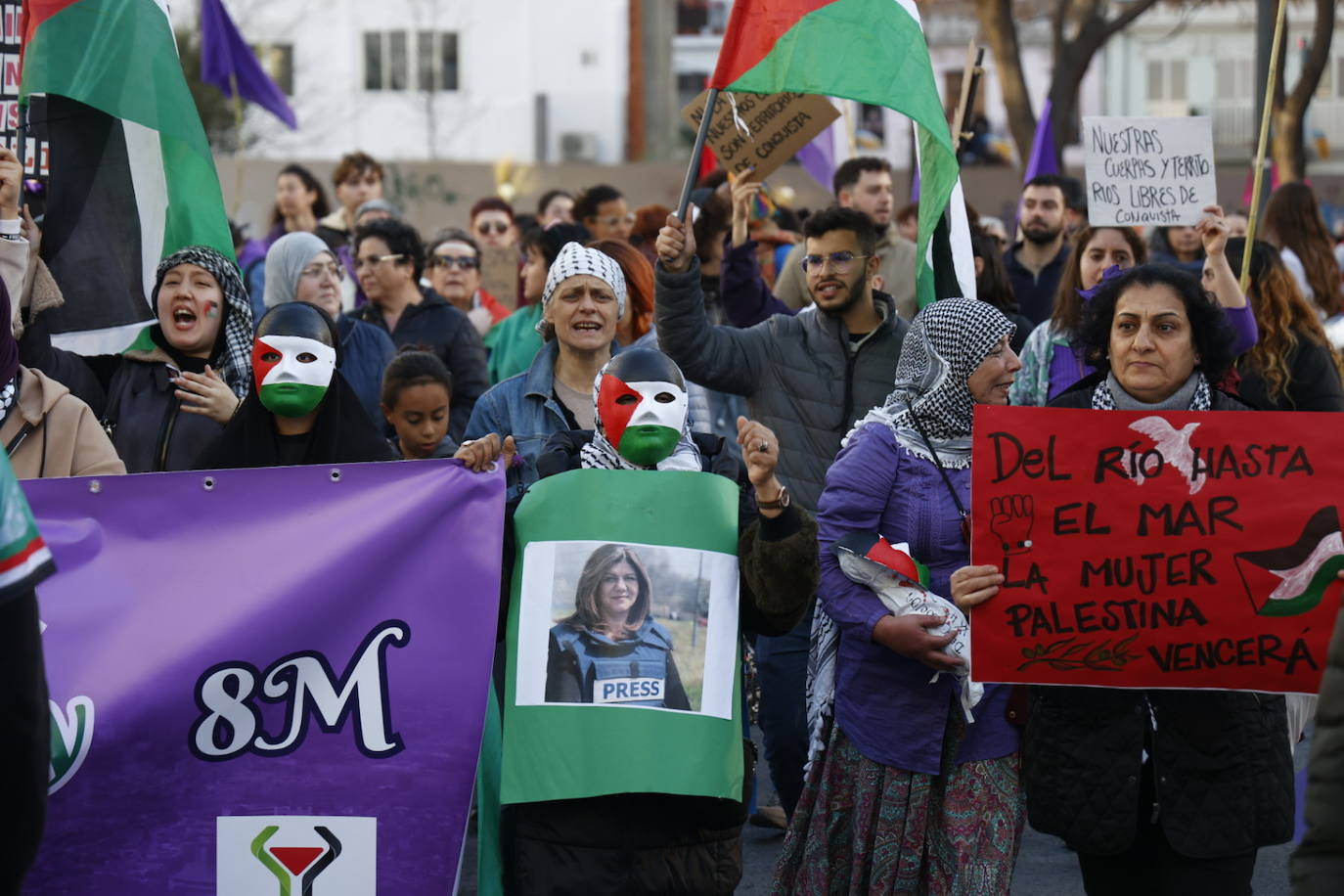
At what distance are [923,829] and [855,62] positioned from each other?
7.23ft

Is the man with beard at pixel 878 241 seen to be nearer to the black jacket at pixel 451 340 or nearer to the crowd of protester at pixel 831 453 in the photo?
the black jacket at pixel 451 340

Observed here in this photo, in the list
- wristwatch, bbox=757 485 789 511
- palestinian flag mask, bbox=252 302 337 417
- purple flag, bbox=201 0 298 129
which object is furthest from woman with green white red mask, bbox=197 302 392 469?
purple flag, bbox=201 0 298 129

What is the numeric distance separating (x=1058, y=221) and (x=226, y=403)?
5175mm

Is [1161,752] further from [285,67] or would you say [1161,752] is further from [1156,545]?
[285,67]

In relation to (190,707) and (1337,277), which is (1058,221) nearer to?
(1337,277)

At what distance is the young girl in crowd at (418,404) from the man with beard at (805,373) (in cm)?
86

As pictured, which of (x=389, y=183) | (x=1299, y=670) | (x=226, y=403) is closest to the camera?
(x=1299, y=670)

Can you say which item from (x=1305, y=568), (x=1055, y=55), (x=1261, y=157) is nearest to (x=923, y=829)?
(x=1305, y=568)

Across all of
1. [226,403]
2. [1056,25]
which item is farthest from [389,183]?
[226,403]

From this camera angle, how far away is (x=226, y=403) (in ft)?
16.9

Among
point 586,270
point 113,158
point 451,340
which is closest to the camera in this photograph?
point 586,270

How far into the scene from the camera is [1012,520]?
4227 millimetres

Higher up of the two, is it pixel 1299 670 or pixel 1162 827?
pixel 1299 670

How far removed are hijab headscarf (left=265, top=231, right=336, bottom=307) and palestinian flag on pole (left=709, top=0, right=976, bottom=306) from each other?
2.82 metres
